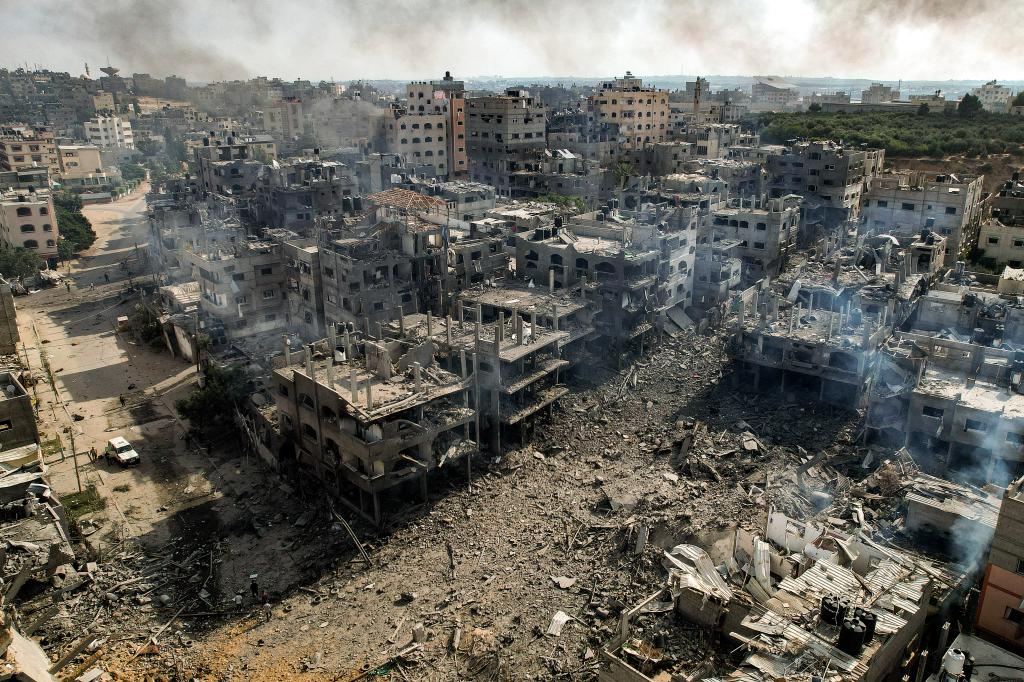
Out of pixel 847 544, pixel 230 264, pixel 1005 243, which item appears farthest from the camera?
pixel 1005 243

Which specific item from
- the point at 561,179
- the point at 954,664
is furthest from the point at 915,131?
the point at 954,664

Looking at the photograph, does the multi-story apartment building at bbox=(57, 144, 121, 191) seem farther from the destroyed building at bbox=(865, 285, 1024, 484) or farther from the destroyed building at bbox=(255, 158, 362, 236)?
the destroyed building at bbox=(865, 285, 1024, 484)

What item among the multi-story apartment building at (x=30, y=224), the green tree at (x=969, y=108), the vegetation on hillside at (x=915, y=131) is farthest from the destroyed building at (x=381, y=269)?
the green tree at (x=969, y=108)

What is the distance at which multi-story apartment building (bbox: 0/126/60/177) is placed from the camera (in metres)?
74.8

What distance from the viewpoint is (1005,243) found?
4478cm

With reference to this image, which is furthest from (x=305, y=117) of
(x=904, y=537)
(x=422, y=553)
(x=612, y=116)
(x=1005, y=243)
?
(x=904, y=537)

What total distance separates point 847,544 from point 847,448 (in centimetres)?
1037

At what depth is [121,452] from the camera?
2741cm

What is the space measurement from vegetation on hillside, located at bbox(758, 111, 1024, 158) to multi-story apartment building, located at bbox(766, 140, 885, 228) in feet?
70.3

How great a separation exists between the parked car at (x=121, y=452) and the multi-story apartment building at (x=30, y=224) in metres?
32.0

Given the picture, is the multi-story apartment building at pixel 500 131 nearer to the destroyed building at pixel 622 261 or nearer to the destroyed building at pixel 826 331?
the destroyed building at pixel 622 261

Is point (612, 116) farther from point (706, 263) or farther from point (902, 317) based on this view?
point (902, 317)

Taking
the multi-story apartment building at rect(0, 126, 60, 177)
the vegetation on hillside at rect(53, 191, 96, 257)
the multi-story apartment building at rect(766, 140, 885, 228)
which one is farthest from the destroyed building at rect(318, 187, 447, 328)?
the multi-story apartment building at rect(0, 126, 60, 177)

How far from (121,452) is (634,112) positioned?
67.1 m
